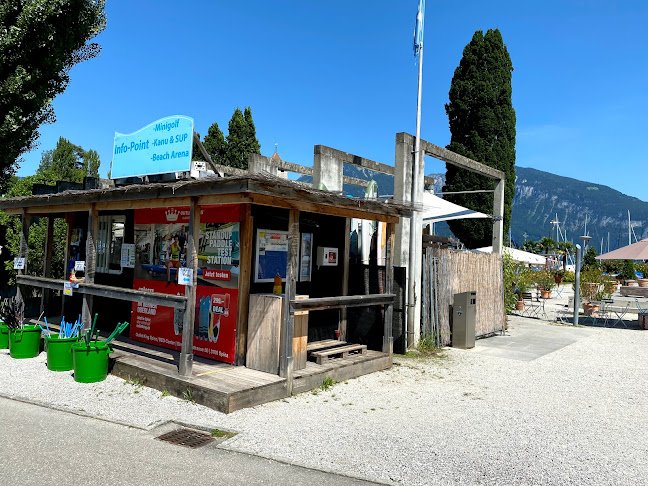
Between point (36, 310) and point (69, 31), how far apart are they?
7.96m

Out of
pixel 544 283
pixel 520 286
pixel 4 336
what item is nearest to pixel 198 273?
pixel 4 336

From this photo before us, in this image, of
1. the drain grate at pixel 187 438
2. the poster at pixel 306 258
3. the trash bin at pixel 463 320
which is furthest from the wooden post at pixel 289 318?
the trash bin at pixel 463 320

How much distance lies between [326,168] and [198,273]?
4.01 metres

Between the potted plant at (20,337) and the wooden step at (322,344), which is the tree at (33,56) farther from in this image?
the wooden step at (322,344)

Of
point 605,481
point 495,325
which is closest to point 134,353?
point 605,481

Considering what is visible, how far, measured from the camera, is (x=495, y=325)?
13000 mm

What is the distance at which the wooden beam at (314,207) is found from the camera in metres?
6.24

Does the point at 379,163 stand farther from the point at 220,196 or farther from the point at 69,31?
the point at 69,31

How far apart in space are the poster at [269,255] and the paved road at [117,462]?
3.14m

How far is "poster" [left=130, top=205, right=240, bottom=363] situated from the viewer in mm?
7453

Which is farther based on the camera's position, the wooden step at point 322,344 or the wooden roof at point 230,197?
the wooden step at point 322,344

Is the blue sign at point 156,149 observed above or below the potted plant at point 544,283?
above

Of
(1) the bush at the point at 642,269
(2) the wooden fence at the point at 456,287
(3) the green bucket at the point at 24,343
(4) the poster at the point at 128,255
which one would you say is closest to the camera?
(3) the green bucket at the point at 24,343

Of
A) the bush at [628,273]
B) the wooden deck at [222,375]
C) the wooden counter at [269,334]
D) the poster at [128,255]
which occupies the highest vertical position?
the bush at [628,273]
